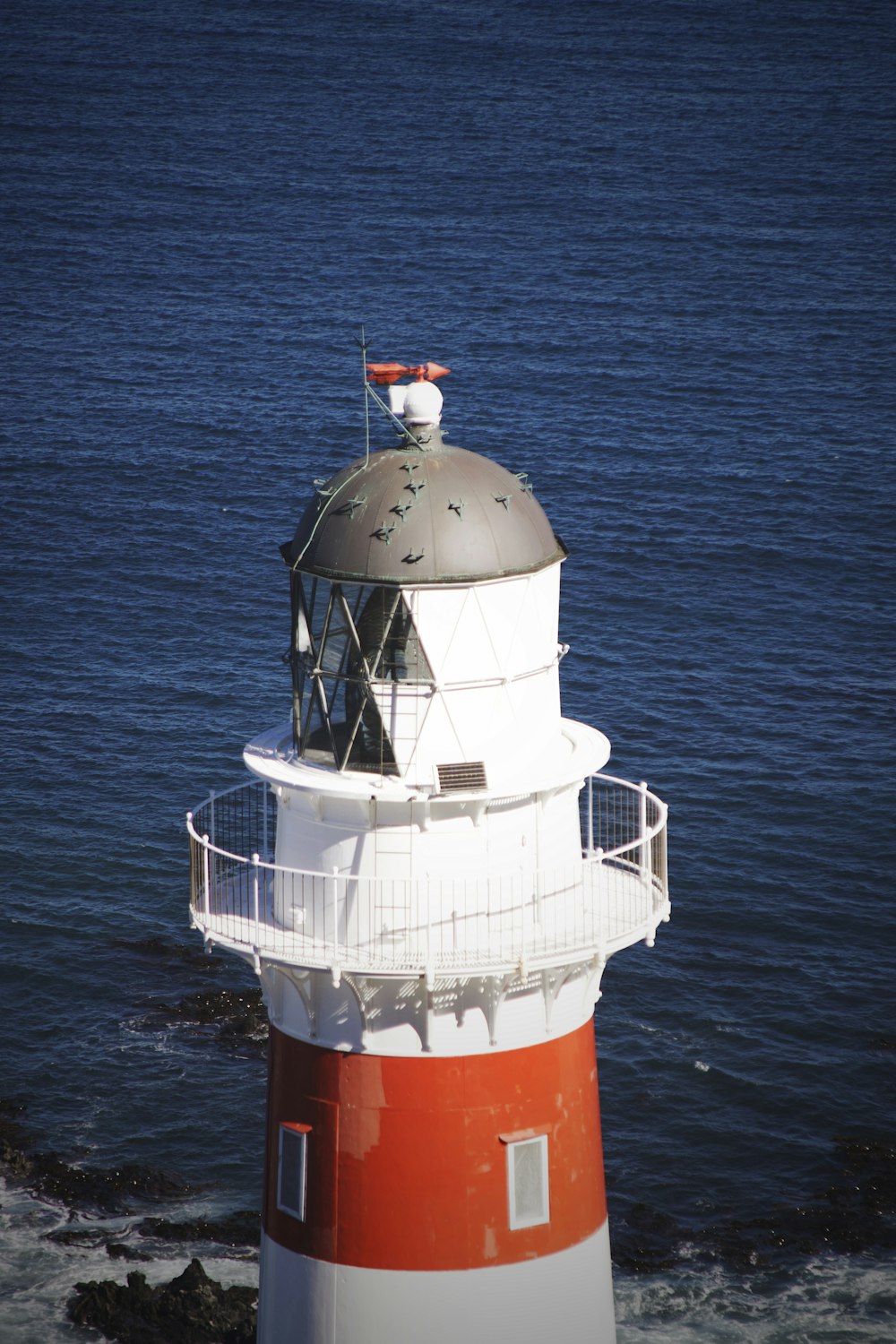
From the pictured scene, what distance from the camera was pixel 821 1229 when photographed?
4725 centimetres

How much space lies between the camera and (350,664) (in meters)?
19.9

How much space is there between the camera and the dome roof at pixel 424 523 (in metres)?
19.4

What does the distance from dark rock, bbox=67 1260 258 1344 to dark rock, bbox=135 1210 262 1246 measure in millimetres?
2173

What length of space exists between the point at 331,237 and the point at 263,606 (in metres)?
69.9

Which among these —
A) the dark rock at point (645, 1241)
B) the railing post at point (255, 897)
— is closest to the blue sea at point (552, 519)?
the dark rock at point (645, 1241)

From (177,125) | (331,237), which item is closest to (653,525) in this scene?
(331,237)

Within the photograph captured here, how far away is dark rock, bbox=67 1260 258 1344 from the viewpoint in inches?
1623

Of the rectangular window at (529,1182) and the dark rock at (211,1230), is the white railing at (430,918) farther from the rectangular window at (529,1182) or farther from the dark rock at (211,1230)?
the dark rock at (211,1230)

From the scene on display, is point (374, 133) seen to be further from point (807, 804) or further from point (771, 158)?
point (807, 804)

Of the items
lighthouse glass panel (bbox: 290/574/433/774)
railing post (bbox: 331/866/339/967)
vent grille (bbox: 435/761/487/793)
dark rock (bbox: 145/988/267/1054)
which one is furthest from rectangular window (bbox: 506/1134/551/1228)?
dark rock (bbox: 145/988/267/1054)

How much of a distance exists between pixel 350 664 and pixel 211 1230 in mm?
30308

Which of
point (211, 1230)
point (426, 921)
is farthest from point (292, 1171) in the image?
point (211, 1230)

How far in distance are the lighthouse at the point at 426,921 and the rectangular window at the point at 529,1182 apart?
24mm

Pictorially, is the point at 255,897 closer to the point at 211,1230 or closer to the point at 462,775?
the point at 462,775
